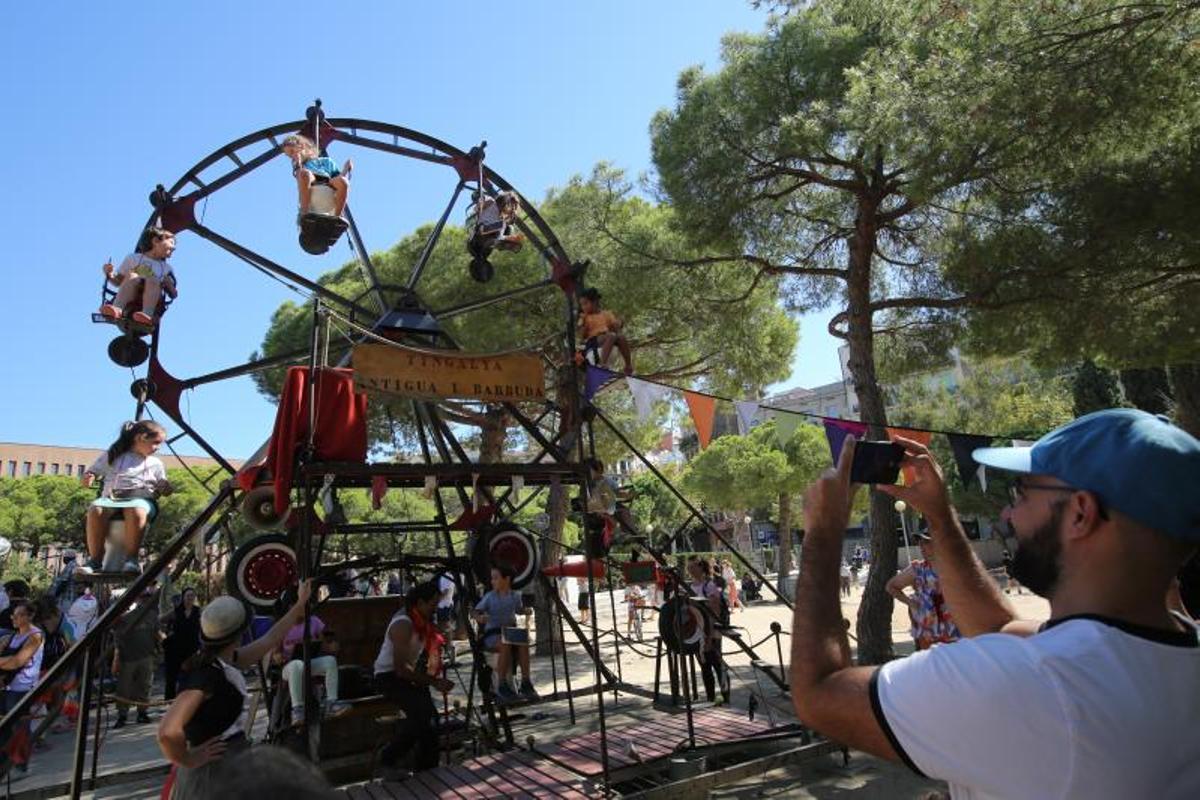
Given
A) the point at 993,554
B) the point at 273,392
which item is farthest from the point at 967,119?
the point at 993,554

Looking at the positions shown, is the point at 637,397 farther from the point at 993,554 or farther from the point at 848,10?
the point at 993,554

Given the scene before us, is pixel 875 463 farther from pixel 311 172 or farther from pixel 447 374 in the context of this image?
pixel 311 172

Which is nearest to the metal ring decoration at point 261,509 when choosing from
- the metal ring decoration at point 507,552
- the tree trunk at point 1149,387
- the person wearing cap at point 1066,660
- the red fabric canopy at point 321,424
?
the red fabric canopy at point 321,424

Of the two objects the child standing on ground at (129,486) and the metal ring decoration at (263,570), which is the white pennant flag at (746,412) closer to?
the metal ring decoration at (263,570)

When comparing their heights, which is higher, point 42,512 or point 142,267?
point 42,512

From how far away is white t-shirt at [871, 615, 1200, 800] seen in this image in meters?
1.10

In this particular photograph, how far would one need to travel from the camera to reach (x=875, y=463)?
178 centimetres

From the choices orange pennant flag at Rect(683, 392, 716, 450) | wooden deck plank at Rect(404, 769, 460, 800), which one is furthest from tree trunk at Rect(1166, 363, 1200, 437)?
wooden deck plank at Rect(404, 769, 460, 800)

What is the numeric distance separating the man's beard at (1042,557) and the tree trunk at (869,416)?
7.94 metres

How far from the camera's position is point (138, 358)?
5.97m

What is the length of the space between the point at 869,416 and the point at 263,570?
7390 millimetres

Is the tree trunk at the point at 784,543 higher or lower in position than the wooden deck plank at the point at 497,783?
higher

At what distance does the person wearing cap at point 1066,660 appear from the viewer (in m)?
1.11

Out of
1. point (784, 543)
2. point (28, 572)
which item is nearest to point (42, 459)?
point (28, 572)
